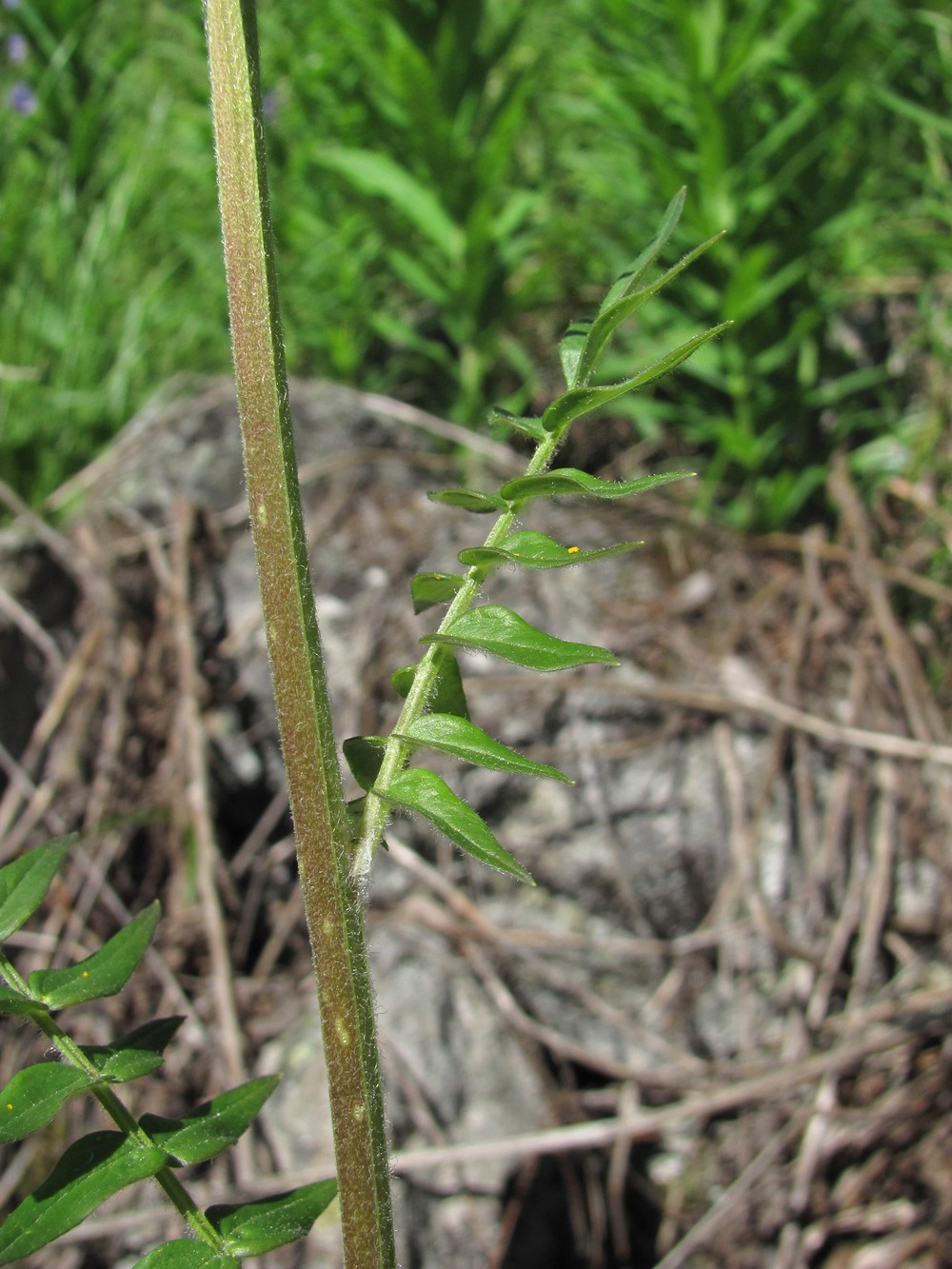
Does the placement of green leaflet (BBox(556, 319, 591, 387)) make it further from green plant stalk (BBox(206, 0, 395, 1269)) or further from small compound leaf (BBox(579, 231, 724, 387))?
green plant stalk (BBox(206, 0, 395, 1269))

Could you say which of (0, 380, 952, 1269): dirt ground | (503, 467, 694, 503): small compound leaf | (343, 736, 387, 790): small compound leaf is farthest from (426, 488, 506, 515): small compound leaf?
(0, 380, 952, 1269): dirt ground

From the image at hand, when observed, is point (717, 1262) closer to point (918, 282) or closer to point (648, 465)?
point (648, 465)

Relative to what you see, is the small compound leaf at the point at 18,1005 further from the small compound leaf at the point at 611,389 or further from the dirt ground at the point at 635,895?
the dirt ground at the point at 635,895

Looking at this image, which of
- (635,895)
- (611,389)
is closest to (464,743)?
(611,389)

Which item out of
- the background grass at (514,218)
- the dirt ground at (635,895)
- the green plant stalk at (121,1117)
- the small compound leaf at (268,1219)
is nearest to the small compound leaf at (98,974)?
the green plant stalk at (121,1117)

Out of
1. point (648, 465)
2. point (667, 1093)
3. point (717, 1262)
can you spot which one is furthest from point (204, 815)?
point (648, 465)

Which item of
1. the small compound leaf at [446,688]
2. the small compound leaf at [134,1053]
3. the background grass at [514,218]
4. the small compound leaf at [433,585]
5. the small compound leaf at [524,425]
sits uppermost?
the background grass at [514,218]
